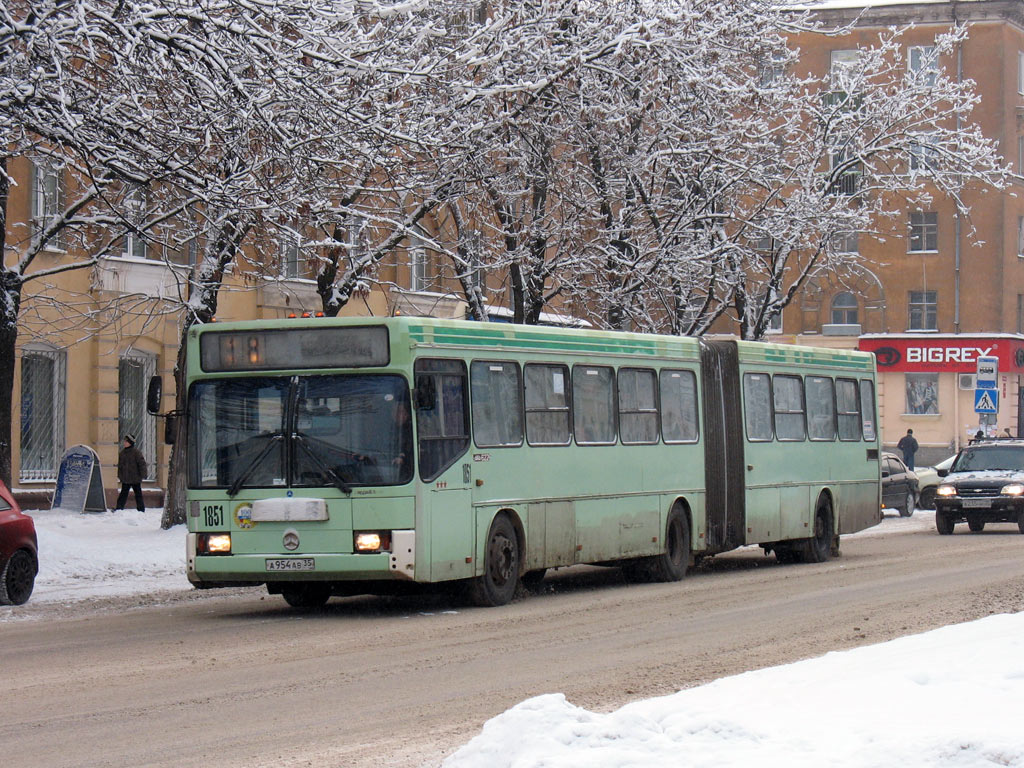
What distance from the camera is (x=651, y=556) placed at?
1955cm

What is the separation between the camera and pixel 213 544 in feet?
50.5

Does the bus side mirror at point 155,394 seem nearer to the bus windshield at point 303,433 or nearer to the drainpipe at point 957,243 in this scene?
the bus windshield at point 303,433

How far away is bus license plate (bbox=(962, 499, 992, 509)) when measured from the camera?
97.7ft

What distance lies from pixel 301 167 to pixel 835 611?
22.9 feet

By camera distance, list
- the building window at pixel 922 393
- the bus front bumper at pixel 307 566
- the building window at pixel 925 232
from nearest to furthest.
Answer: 1. the bus front bumper at pixel 307 566
2. the building window at pixel 922 393
3. the building window at pixel 925 232

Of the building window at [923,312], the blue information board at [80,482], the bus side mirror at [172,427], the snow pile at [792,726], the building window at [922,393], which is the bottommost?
the snow pile at [792,726]

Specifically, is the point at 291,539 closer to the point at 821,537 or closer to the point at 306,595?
the point at 306,595

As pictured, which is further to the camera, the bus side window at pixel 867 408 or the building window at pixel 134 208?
the bus side window at pixel 867 408

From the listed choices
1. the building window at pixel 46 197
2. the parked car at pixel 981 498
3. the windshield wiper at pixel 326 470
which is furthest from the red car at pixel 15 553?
the parked car at pixel 981 498

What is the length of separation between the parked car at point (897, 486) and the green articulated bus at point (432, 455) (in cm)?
1680

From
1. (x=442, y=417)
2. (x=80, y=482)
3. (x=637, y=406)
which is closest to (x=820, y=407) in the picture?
(x=637, y=406)

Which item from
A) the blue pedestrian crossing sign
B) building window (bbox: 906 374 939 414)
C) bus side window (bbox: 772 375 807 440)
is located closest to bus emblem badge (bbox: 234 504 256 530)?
bus side window (bbox: 772 375 807 440)

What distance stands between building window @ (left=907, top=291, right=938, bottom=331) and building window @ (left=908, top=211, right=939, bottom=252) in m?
1.76

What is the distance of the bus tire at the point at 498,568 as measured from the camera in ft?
52.7
